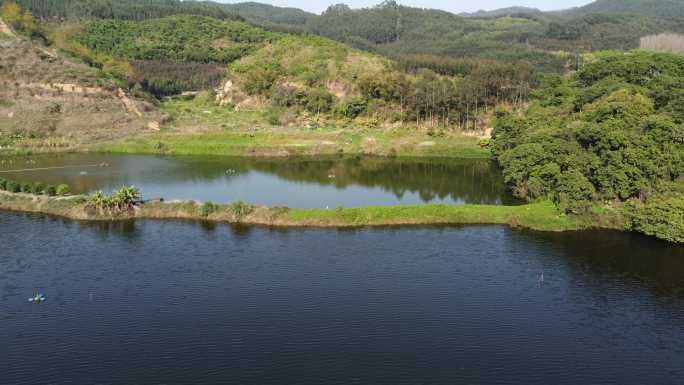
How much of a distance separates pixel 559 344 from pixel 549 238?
2009cm

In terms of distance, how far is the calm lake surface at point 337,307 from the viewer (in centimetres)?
3303

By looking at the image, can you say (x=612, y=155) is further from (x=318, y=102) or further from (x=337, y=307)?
(x=318, y=102)

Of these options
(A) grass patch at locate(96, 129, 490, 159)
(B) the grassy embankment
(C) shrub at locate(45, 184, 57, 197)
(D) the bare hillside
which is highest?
(D) the bare hillside

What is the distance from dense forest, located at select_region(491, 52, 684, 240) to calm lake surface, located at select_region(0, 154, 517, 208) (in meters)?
5.09

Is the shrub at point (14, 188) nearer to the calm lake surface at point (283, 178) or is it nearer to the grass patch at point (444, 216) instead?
the calm lake surface at point (283, 178)

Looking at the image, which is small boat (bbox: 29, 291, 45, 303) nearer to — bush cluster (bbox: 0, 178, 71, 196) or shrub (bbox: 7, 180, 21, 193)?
bush cluster (bbox: 0, 178, 71, 196)

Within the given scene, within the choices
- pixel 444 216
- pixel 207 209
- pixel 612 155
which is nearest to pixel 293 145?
pixel 207 209

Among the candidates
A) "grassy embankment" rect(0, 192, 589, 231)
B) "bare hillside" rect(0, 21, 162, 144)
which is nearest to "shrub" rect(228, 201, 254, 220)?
"grassy embankment" rect(0, 192, 589, 231)

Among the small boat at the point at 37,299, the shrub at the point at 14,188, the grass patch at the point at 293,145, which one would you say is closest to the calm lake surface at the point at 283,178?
the grass patch at the point at 293,145

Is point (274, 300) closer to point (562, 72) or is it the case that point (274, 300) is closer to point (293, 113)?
point (293, 113)

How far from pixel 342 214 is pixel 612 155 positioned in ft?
89.4

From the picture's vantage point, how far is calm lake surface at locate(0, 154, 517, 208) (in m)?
67.9

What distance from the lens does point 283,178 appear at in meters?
78.9

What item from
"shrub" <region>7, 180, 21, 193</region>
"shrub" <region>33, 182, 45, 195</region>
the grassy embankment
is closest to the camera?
the grassy embankment
